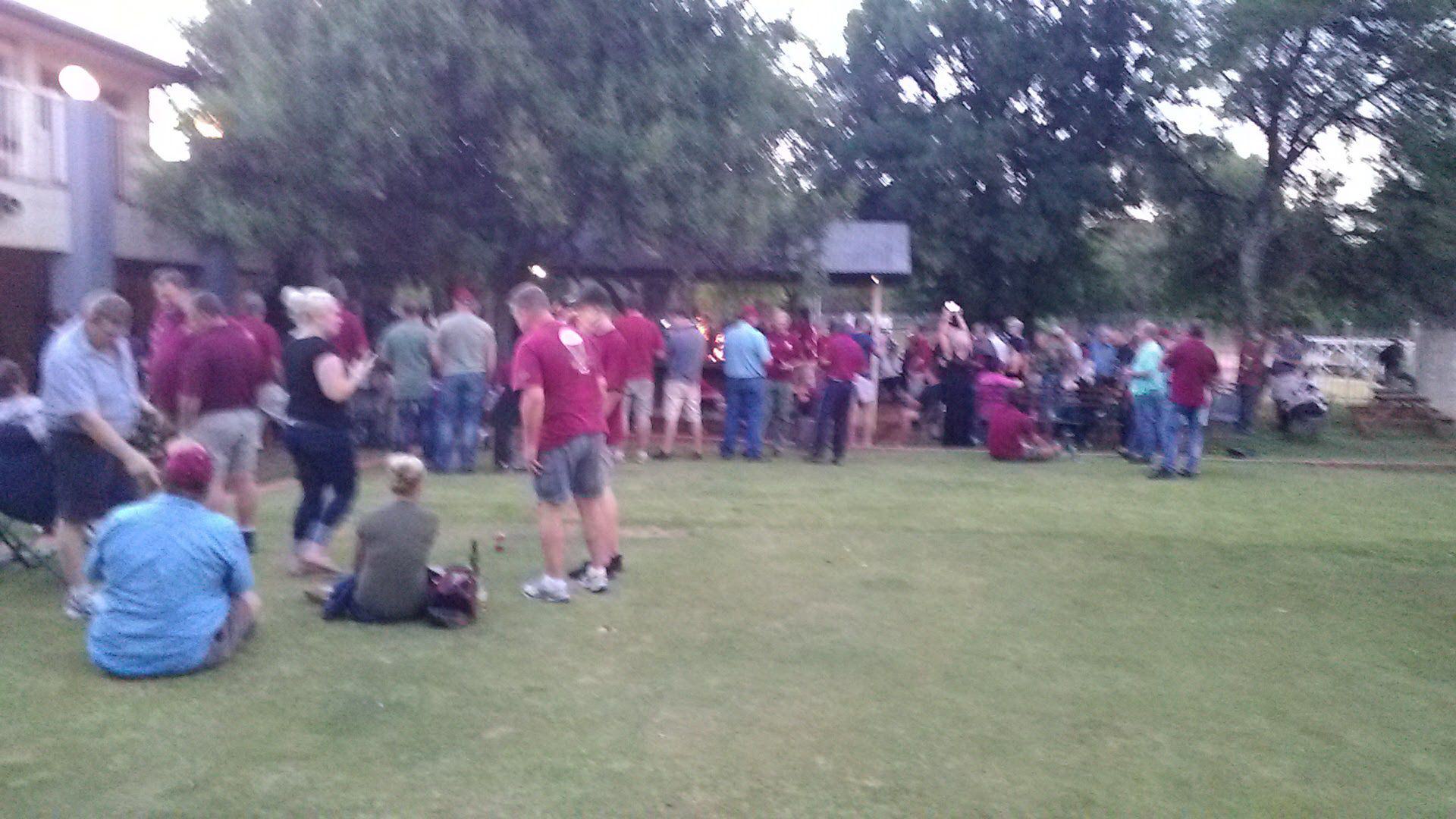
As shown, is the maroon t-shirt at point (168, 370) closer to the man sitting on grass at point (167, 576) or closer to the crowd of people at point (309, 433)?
the crowd of people at point (309, 433)

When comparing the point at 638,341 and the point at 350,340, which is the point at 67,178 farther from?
the point at 638,341

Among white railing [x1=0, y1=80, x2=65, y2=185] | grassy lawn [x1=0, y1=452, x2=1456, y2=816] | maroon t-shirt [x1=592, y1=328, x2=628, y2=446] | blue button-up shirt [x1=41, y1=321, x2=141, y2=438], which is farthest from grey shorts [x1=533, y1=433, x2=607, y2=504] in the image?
white railing [x1=0, y1=80, x2=65, y2=185]

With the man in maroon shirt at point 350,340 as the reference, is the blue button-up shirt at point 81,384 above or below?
below

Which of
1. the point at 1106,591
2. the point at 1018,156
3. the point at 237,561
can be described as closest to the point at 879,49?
the point at 1018,156

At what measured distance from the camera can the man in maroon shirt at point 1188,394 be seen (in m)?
13.9

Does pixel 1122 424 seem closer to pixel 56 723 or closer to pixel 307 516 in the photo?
pixel 307 516

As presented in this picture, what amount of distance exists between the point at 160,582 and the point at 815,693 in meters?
2.98

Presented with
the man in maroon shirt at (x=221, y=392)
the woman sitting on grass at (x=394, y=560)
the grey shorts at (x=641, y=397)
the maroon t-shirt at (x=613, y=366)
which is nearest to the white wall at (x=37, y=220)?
the grey shorts at (x=641, y=397)

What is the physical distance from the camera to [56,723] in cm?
543

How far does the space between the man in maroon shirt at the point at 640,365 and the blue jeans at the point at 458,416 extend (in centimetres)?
152

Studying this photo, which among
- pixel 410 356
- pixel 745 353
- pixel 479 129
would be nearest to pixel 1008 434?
pixel 745 353

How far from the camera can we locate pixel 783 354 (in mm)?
15805

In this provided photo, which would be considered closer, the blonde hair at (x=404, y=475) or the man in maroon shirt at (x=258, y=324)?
the blonde hair at (x=404, y=475)

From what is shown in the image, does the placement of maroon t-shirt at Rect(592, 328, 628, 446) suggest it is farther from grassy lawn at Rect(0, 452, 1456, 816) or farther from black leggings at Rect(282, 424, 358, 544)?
black leggings at Rect(282, 424, 358, 544)
